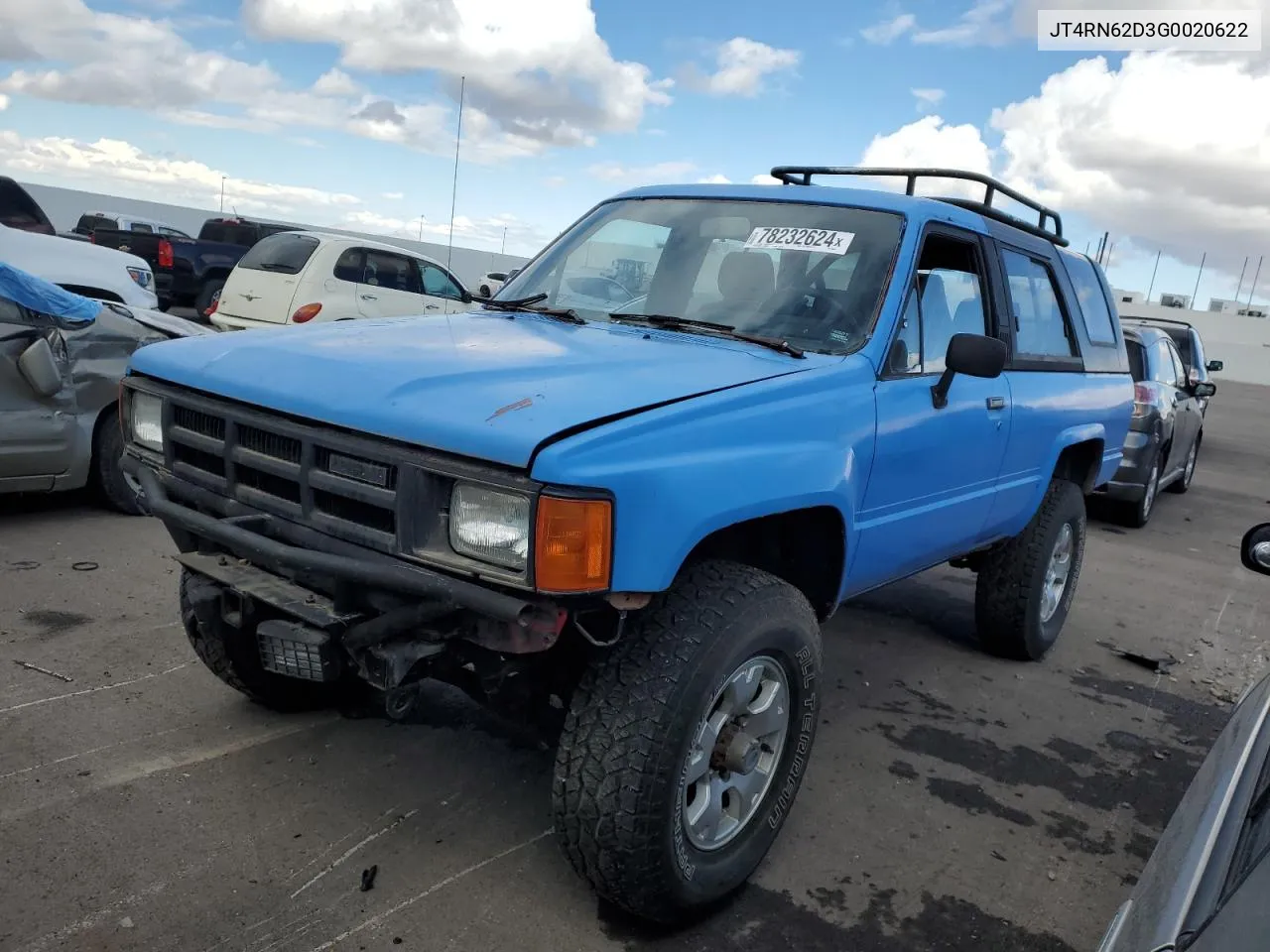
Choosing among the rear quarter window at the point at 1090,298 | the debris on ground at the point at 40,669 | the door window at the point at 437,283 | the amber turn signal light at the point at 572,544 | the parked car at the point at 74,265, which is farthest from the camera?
the door window at the point at 437,283

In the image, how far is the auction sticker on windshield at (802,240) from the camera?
3570mm

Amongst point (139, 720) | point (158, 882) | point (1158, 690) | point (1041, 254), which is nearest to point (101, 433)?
point (139, 720)

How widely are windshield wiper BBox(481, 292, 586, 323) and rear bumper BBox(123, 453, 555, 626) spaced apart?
135 centimetres

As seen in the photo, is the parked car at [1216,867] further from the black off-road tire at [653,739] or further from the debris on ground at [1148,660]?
the debris on ground at [1148,660]

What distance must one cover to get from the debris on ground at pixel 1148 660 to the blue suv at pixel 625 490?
200 cm

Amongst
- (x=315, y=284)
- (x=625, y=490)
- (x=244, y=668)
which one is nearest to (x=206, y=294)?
(x=315, y=284)

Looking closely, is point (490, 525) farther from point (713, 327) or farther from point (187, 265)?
point (187, 265)

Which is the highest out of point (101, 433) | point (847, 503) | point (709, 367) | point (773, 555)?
point (709, 367)

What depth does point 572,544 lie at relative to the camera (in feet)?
7.32

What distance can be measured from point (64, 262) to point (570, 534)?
8.56 m

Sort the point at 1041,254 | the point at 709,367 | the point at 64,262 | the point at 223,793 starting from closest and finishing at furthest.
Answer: the point at 709,367, the point at 223,793, the point at 1041,254, the point at 64,262

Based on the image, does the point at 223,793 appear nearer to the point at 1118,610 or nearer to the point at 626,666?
the point at 626,666

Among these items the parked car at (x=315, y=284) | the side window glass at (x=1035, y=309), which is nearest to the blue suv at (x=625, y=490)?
the side window glass at (x=1035, y=309)

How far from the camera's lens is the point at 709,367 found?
2889 mm
